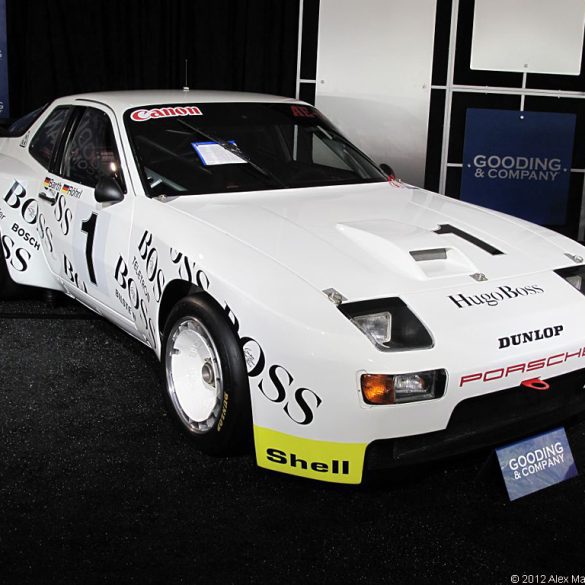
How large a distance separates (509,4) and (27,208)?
4.58 m

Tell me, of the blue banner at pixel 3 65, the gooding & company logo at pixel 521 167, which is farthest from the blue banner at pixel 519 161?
the blue banner at pixel 3 65

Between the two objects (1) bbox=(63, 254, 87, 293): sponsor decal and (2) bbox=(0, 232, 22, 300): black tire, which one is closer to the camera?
(1) bbox=(63, 254, 87, 293): sponsor decal

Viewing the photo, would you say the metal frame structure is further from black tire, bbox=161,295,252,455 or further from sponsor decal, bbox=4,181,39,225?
black tire, bbox=161,295,252,455

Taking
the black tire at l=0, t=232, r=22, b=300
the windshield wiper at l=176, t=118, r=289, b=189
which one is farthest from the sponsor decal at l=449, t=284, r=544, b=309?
the black tire at l=0, t=232, r=22, b=300

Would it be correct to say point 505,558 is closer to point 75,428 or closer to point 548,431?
point 548,431

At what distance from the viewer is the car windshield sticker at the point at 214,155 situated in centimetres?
353

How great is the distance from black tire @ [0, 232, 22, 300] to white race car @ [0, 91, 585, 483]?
52cm

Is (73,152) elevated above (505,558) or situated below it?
above

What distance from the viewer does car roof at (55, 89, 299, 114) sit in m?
3.75

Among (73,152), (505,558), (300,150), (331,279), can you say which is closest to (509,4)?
(300,150)

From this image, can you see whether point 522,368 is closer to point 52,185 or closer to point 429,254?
point 429,254

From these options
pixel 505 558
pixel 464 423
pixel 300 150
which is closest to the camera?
pixel 505 558

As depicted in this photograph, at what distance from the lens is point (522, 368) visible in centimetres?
256

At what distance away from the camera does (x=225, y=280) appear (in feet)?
8.80
